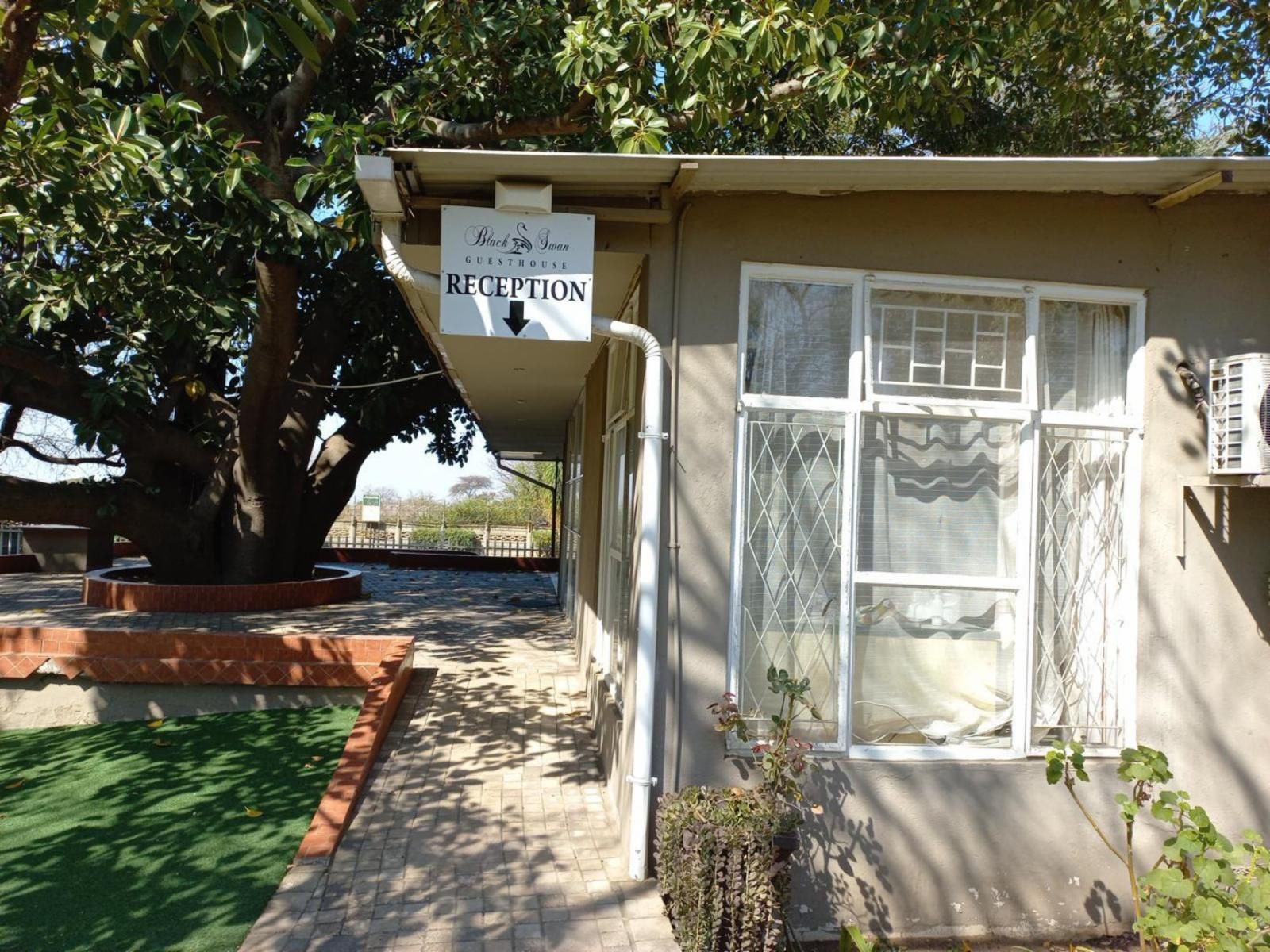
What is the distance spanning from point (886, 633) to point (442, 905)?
233cm

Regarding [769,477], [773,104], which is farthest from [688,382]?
A: [773,104]

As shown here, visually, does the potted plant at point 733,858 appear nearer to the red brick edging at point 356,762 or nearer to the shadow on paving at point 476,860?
the shadow on paving at point 476,860

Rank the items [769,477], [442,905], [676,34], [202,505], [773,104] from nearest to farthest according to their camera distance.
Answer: [442,905] → [769,477] → [676,34] → [773,104] → [202,505]

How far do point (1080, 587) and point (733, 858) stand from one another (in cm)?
220

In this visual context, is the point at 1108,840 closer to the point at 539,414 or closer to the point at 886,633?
the point at 886,633

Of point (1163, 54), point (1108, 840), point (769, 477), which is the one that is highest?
point (1163, 54)

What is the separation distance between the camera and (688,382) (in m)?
4.26

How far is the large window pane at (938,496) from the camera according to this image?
435 centimetres

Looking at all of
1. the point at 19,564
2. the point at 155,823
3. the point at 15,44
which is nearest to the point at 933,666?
the point at 155,823

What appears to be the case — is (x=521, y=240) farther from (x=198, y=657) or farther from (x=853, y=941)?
(x=198, y=657)

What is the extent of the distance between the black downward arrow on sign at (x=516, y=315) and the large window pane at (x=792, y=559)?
44.2 inches

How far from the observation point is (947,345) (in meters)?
4.43

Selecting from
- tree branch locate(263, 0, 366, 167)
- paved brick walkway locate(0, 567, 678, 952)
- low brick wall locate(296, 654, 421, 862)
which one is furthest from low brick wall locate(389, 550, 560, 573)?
low brick wall locate(296, 654, 421, 862)

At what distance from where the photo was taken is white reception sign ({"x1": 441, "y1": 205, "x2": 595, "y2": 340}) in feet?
13.5
